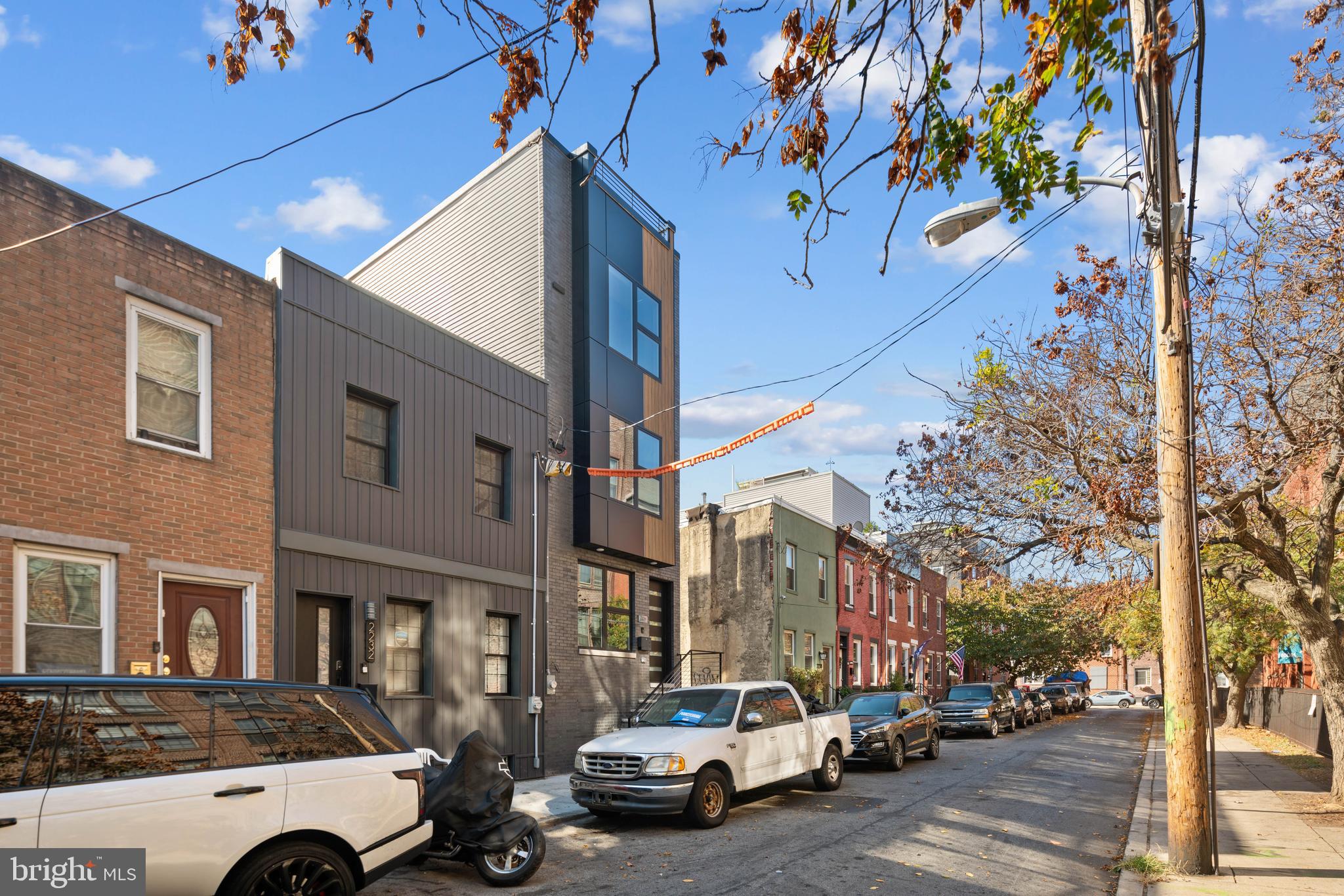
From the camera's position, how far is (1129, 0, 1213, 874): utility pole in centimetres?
867

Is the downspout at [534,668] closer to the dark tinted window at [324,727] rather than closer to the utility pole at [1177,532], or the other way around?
the dark tinted window at [324,727]

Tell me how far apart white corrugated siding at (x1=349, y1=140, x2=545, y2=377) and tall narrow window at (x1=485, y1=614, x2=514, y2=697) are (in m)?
Answer: 4.47

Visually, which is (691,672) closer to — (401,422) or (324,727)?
(401,422)

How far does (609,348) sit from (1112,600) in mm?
10018

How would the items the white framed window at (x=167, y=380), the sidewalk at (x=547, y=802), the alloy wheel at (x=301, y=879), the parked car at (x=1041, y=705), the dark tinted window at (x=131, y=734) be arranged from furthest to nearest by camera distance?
the parked car at (x=1041, y=705) → the sidewalk at (x=547, y=802) → the white framed window at (x=167, y=380) → the alloy wheel at (x=301, y=879) → the dark tinted window at (x=131, y=734)

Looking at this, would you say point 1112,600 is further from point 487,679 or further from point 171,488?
point 171,488

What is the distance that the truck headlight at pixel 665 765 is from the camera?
11.2m

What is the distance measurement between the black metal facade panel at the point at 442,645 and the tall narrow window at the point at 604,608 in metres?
1.81

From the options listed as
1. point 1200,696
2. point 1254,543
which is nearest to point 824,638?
point 1254,543

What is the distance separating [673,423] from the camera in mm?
22078

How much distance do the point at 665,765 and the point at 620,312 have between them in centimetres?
1108

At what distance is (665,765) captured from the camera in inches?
442

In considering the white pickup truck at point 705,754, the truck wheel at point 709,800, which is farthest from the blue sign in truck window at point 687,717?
the truck wheel at point 709,800

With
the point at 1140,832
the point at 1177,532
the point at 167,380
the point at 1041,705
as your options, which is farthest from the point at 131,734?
the point at 1041,705
